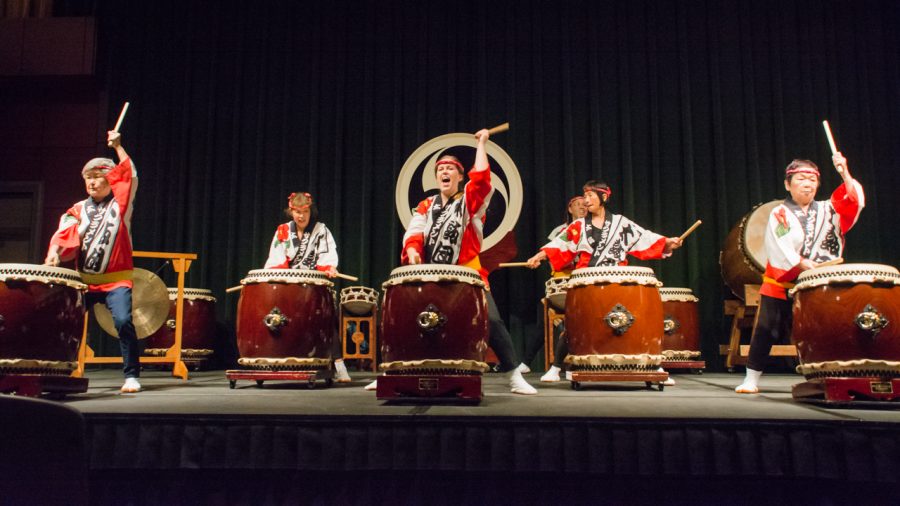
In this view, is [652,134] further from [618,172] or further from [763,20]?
[763,20]

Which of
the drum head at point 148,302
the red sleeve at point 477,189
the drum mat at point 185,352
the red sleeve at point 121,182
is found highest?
the red sleeve at point 121,182

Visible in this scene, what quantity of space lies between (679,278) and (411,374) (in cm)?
359

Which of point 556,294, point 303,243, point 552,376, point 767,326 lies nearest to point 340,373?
point 303,243

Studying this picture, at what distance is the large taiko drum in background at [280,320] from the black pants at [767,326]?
2.14m

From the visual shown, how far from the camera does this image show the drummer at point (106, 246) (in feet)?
11.1

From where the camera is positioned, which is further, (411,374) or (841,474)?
(411,374)

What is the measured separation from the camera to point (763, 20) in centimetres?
587

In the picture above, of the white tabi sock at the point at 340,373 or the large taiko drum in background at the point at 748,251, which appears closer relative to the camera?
the white tabi sock at the point at 340,373

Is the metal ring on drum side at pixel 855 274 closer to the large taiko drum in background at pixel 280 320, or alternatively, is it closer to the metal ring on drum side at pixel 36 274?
the large taiko drum in background at pixel 280 320

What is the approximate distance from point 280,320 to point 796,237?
2465 mm

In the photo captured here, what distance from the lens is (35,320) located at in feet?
9.08

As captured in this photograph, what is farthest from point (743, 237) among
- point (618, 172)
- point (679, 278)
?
point (618, 172)

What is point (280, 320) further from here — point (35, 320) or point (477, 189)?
point (477, 189)

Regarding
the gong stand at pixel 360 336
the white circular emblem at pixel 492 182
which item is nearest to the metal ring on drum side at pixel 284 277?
the gong stand at pixel 360 336
